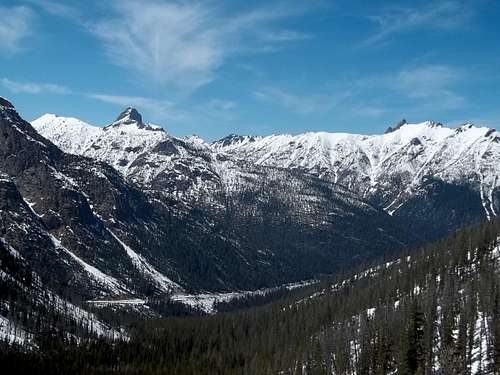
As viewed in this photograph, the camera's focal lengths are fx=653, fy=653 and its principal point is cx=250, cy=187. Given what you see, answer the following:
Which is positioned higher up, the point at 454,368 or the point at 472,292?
the point at 472,292

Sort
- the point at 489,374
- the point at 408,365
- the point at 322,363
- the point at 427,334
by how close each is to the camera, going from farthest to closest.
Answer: the point at 322,363 → the point at 427,334 → the point at 408,365 → the point at 489,374

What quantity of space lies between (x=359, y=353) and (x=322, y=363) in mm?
11658

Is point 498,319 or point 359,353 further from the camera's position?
point 359,353

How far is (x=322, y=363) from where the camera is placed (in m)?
194

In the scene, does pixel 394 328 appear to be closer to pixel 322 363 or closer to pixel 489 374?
pixel 322 363

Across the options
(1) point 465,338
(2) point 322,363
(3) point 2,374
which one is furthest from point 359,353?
(3) point 2,374

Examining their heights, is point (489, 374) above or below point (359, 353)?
below

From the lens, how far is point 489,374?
149500 mm

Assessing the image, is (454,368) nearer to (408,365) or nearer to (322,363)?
(408,365)

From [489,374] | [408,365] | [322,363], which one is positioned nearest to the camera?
[489,374]

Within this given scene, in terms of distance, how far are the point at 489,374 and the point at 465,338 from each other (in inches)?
570

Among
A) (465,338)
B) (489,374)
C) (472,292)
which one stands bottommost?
(489,374)

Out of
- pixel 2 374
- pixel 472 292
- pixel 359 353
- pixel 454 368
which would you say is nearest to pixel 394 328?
pixel 359 353

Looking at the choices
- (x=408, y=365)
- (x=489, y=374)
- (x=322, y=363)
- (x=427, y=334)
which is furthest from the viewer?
(x=322, y=363)
